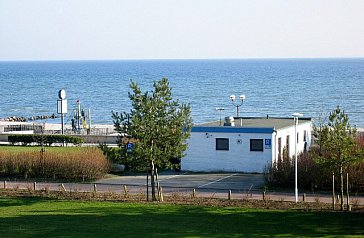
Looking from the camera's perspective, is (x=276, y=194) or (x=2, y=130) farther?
(x=2, y=130)

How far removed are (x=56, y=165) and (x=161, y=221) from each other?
52.6 feet

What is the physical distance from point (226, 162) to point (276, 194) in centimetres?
915

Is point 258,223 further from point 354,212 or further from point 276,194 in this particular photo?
point 276,194

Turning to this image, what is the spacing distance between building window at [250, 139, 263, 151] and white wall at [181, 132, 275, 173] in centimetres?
17

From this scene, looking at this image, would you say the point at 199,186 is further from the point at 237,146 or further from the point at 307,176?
the point at 237,146

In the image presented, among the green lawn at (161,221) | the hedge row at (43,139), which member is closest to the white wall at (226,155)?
the hedge row at (43,139)

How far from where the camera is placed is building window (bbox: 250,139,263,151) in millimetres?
42000

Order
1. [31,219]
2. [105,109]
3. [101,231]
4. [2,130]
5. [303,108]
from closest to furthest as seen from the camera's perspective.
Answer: [101,231] < [31,219] < [2,130] < [303,108] < [105,109]

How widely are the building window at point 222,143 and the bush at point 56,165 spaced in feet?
21.3

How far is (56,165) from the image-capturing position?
4091 centimetres

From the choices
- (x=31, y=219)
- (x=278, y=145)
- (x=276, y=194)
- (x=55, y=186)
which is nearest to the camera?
(x=31, y=219)

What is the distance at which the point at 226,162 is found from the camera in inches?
1690

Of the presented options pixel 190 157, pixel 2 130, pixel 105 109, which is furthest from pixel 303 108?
pixel 190 157

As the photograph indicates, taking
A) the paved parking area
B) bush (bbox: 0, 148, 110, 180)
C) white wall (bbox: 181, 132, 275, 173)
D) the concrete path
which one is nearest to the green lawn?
the concrete path
